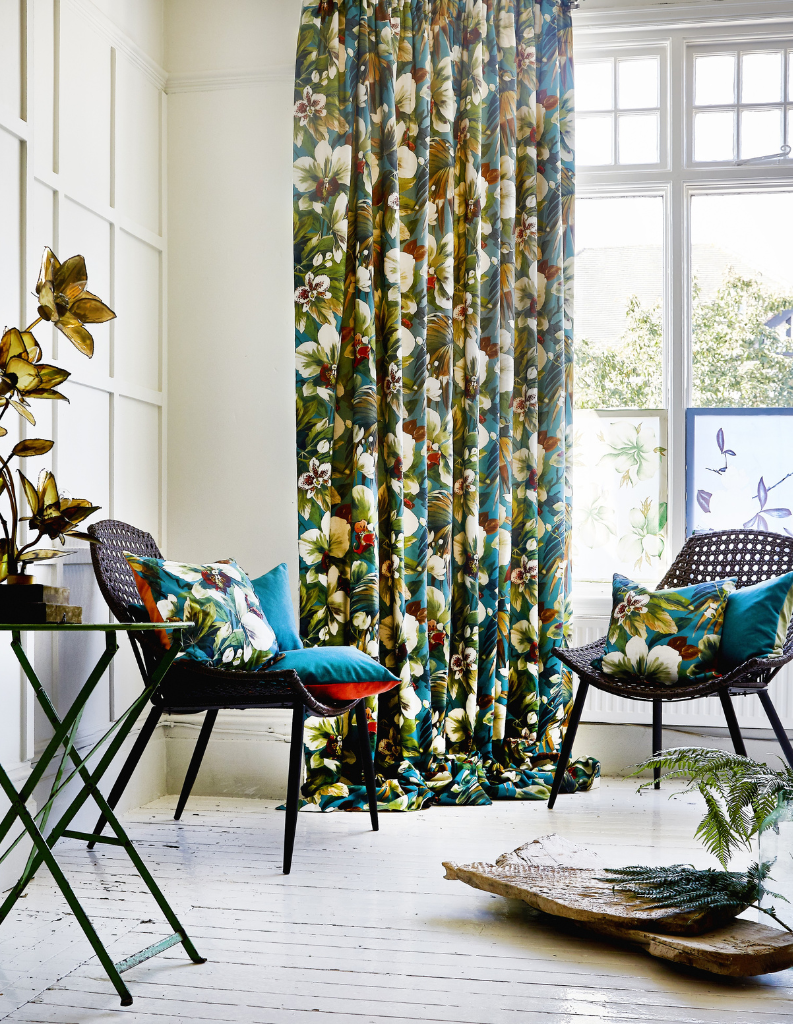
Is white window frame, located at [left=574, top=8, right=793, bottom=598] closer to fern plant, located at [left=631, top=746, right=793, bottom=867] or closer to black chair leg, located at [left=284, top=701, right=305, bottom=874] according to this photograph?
black chair leg, located at [left=284, top=701, right=305, bottom=874]

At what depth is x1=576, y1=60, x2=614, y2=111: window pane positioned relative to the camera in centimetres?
362

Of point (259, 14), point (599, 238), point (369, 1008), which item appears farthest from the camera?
point (599, 238)

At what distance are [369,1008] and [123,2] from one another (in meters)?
3.09

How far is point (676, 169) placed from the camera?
3.55 m

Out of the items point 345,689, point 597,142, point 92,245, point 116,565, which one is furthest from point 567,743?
point 597,142

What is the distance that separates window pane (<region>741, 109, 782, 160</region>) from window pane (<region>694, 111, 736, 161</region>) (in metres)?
0.04

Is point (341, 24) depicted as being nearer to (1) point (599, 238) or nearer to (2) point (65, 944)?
(1) point (599, 238)

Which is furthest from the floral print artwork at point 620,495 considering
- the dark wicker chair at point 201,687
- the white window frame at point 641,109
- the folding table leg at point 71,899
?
the folding table leg at point 71,899

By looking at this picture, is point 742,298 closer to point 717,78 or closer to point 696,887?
point 717,78

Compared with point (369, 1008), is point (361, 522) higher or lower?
higher

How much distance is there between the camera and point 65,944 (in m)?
1.90

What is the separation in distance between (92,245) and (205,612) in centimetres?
124

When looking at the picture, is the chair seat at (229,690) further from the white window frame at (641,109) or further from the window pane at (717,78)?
the window pane at (717,78)

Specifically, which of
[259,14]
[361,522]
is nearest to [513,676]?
[361,522]
